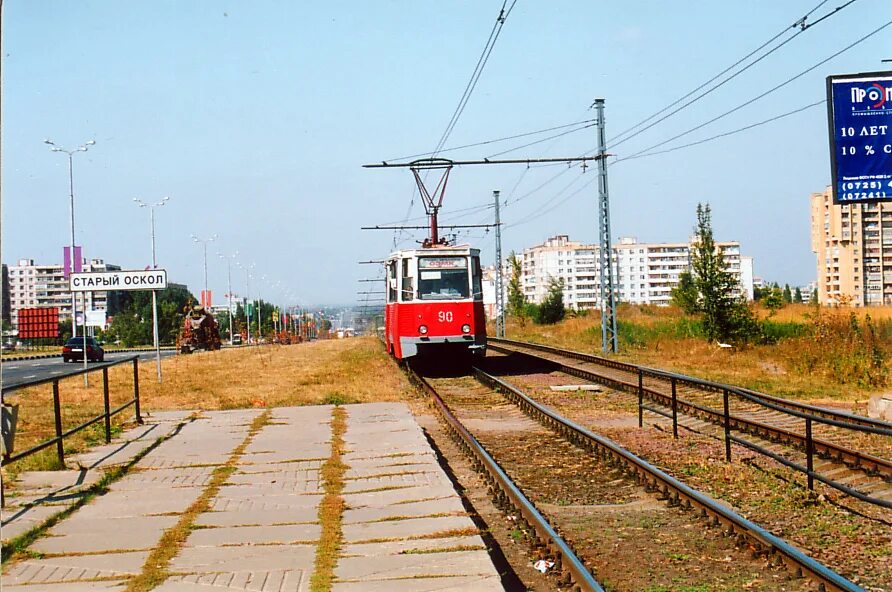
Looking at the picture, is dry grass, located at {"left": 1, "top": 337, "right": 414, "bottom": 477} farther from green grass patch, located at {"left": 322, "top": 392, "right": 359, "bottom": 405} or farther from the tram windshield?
the tram windshield

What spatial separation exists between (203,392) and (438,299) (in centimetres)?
603

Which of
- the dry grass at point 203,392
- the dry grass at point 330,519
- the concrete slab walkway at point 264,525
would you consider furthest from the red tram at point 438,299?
the concrete slab walkway at point 264,525

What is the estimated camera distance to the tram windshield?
24.6 meters

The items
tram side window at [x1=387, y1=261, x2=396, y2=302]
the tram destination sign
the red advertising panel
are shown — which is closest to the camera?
the tram destination sign

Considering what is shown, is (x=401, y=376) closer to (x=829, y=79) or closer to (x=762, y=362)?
(x=762, y=362)

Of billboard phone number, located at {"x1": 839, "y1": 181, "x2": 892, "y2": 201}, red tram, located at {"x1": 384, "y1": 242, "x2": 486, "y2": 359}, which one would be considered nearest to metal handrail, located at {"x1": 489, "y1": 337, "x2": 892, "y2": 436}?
billboard phone number, located at {"x1": 839, "y1": 181, "x2": 892, "y2": 201}

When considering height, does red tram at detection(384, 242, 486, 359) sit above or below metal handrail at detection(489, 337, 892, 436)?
above

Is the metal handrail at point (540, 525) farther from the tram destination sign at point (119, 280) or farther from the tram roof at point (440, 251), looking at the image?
the tram roof at point (440, 251)

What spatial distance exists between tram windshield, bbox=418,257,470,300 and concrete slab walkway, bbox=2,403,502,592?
1134cm

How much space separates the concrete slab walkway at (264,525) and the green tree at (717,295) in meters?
21.3

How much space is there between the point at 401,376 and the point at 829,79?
14.5m

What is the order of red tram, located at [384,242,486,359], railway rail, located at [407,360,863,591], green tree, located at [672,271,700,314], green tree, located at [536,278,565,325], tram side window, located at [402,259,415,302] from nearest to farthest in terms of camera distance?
railway rail, located at [407,360,863,591]
red tram, located at [384,242,486,359]
tram side window, located at [402,259,415,302]
green tree, located at [672,271,700,314]
green tree, located at [536,278,565,325]

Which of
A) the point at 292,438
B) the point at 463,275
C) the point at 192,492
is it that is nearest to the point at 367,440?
the point at 292,438

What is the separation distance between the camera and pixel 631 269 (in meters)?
193
